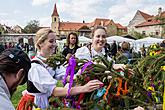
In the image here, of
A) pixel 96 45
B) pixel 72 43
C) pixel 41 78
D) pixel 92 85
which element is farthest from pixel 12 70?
pixel 72 43

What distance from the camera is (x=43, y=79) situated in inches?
99.5

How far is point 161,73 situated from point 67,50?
4.57 meters

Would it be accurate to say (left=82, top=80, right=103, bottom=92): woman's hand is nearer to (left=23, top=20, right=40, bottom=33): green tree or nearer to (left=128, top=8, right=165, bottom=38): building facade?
(left=128, top=8, right=165, bottom=38): building facade

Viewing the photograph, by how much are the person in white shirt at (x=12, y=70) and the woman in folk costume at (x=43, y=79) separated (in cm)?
64

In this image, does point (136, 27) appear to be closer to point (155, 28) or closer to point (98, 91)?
point (155, 28)

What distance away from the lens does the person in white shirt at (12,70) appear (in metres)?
1.54

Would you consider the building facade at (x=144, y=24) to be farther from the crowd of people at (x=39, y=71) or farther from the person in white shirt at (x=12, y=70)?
the person in white shirt at (x=12, y=70)

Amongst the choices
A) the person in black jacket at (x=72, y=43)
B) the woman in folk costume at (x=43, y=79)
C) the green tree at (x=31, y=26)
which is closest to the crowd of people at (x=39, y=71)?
the woman in folk costume at (x=43, y=79)

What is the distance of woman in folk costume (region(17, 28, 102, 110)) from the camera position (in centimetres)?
252

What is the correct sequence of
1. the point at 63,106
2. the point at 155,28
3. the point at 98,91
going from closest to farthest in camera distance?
the point at 98,91 < the point at 63,106 < the point at 155,28

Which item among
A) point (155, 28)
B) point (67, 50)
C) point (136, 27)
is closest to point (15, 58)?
point (67, 50)

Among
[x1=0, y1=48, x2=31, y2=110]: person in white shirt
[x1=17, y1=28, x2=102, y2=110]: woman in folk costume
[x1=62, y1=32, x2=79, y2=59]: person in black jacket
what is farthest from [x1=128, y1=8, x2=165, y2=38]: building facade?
[x1=0, y1=48, x2=31, y2=110]: person in white shirt

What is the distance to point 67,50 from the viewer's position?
656 centimetres

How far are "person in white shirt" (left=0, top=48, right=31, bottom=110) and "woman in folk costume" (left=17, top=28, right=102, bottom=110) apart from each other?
2.11 feet
